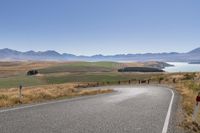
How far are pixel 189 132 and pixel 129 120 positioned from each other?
229cm

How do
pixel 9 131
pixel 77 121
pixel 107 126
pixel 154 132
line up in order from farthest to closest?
1. pixel 77 121
2. pixel 107 126
3. pixel 154 132
4. pixel 9 131

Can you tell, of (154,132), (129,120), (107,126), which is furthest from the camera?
(129,120)

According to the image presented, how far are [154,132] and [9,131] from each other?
3.96m

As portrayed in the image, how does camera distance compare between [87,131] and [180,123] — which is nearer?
[87,131]

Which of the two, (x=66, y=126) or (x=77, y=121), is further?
(x=77, y=121)

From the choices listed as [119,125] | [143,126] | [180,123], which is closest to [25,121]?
[119,125]

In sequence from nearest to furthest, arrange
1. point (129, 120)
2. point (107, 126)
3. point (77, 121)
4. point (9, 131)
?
1. point (9, 131)
2. point (107, 126)
3. point (77, 121)
4. point (129, 120)

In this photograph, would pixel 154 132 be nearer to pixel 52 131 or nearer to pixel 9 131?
pixel 52 131

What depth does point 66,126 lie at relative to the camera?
9438 millimetres

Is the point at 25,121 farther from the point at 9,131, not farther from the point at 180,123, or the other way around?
the point at 180,123

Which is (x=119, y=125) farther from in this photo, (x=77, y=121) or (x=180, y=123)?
(x=180, y=123)

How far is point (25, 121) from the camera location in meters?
10.2

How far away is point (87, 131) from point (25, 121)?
2.44 metres

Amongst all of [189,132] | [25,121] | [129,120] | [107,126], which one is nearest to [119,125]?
[107,126]
